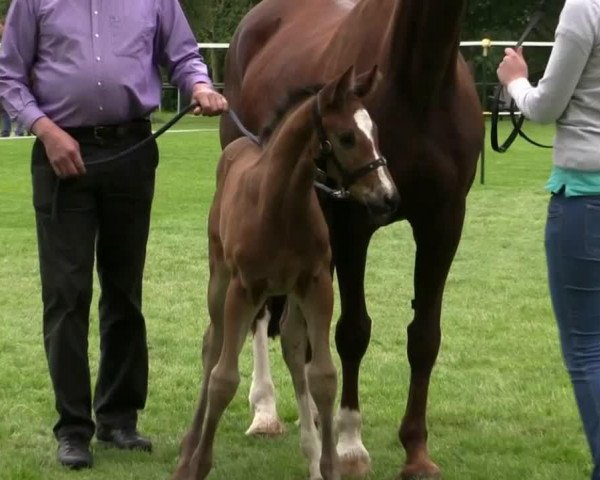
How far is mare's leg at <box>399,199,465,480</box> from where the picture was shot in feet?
16.4

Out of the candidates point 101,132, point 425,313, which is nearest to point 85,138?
point 101,132

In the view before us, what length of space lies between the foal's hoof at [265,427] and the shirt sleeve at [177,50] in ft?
5.06

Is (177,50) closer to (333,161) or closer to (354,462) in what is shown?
(333,161)

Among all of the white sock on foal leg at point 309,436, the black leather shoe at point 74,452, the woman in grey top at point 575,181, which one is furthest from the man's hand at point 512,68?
the black leather shoe at point 74,452

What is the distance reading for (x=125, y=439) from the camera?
545 centimetres

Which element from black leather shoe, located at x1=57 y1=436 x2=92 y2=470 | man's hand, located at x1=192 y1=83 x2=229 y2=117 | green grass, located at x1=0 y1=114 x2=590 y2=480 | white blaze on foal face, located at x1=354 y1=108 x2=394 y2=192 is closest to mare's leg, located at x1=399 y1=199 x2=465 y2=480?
green grass, located at x1=0 y1=114 x2=590 y2=480

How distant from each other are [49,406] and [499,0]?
33990mm

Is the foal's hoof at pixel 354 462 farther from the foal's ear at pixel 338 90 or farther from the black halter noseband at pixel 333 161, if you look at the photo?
the foal's ear at pixel 338 90

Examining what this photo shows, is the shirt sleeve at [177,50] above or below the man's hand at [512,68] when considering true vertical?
below

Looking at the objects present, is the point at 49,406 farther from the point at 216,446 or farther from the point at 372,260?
the point at 372,260

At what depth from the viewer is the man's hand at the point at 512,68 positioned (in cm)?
423

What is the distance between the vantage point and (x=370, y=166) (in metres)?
4.00

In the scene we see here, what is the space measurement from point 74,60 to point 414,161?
4.60 ft

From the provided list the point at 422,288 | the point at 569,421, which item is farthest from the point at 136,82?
the point at 569,421
